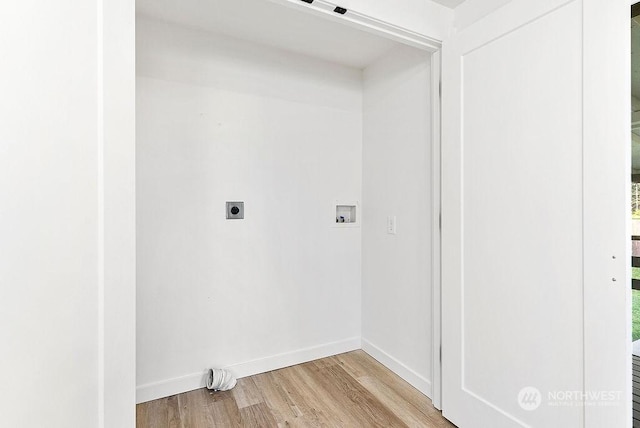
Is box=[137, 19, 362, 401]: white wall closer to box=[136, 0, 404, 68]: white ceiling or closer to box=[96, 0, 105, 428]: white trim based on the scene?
box=[136, 0, 404, 68]: white ceiling

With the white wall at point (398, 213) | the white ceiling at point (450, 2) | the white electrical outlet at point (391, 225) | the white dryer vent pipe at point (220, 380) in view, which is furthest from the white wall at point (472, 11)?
the white dryer vent pipe at point (220, 380)

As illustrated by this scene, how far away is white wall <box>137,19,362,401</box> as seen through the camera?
1948mm

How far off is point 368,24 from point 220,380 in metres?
2.25

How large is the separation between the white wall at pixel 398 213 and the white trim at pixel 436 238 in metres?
0.11

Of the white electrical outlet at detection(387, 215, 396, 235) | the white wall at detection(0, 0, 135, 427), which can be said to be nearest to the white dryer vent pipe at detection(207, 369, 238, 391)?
the white wall at detection(0, 0, 135, 427)

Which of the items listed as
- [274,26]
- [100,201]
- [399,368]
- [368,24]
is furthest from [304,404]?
[274,26]

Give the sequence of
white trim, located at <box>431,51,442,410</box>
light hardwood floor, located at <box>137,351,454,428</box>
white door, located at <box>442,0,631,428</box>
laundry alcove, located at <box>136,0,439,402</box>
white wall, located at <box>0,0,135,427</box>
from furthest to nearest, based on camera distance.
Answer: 1. laundry alcove, located at <box>136,0,439,402</box>
2. white trim, located at <box>431,51,442,410</box>
3. light hardwood floor, located at <box>137,351,454,428</box>
4. white door, located at <box>442,0,631,428</box>
5. white wall, located at <box>0,0,135,427</box>

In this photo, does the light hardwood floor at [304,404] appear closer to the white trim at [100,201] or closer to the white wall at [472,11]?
the white trim at [100,201]

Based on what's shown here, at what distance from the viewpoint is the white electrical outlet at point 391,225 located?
2293 mm

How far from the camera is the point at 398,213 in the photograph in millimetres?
2256

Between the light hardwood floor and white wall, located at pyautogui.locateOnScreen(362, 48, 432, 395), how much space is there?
194 millimetres

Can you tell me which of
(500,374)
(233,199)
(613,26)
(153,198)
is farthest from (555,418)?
(153,198)

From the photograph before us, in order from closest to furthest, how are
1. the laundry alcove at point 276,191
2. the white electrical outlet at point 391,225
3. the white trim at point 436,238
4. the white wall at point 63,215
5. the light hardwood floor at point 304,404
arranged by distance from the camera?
the white wall at point 63,215
the light hardwood floor at point 304,404
the white trim at point 436,238
the laundry alcove at point 276,191
the white electrical outlet at point 391,225

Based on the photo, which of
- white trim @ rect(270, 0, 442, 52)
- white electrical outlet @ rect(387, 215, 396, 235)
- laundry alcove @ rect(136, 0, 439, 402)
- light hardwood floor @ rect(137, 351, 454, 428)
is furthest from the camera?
white electrical outlet @ rect(387, 215, 396, 235)
